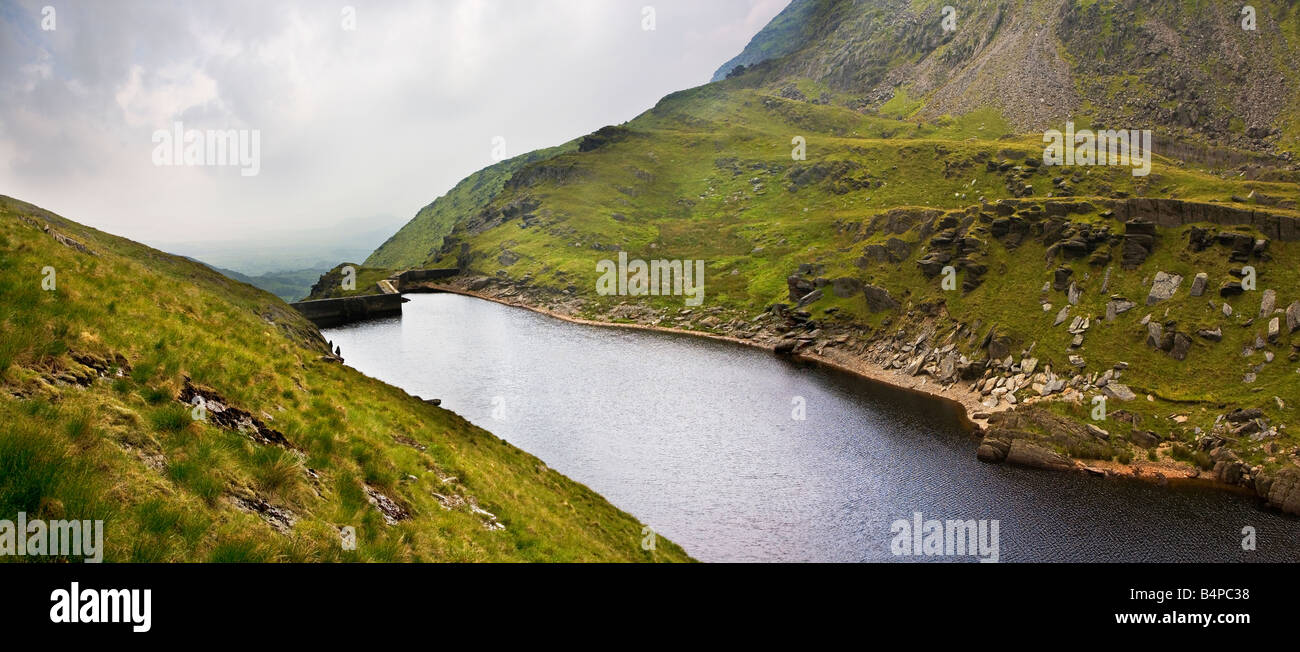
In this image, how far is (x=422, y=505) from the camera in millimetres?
20344

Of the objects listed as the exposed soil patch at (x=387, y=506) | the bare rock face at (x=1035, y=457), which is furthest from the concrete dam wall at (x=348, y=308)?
the exposed soil patch at (x=387, y=506)

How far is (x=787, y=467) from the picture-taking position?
58344 millimetres

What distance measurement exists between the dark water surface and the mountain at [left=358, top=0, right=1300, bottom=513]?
21.2 ft

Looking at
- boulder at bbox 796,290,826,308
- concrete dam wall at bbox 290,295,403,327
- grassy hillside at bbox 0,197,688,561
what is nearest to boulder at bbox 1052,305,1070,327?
boulder at bbox 796,290,826,308

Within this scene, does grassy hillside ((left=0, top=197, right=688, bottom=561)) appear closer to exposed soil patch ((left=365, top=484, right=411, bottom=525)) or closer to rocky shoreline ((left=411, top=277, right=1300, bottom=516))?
exposed soil patch ((left=365, top=484, right=411, bottom=525))

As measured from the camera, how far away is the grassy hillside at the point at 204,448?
11.0 m

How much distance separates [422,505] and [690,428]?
5072 centimetres
